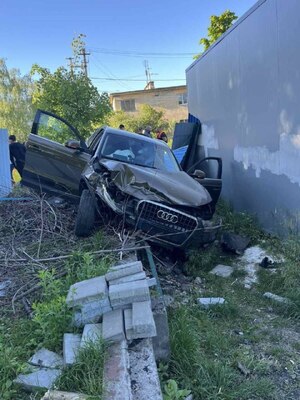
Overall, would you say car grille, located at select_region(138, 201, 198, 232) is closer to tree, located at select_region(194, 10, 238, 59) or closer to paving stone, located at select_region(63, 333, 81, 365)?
paving stone, located at select_region(63, 333, 81, 365)

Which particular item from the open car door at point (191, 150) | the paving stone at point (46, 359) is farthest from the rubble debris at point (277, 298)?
the open car door at point (191, 150)

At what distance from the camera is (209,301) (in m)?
4.30

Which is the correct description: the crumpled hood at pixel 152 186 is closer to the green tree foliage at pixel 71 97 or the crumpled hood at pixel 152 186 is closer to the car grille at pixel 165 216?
the car grille at pixel 165 216

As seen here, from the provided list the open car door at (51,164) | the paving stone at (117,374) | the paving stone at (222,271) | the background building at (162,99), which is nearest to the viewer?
the paving stone at (117,374)

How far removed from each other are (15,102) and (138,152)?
93.5ft

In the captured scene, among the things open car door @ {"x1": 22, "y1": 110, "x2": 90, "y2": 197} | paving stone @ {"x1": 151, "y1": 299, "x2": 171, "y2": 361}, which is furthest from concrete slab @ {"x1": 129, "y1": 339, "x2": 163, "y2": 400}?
open car door @ {"x1": 22, "y1": 110, "x2": 90, "y2": 197}

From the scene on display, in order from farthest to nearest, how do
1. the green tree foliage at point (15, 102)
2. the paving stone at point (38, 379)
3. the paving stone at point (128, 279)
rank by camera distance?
the green tree foliage at point (15, 102) < the paving stone at point (128, 279) < the paving stone at point (38, 379)

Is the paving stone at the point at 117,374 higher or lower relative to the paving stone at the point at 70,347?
lower

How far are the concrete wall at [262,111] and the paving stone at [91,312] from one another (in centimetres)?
383

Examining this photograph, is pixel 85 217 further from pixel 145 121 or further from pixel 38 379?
pixel 145 121

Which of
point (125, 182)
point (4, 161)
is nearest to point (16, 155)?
point (4, 161)

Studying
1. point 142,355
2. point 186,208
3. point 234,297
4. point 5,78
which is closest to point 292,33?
point 186,208

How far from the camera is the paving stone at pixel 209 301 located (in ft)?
13.9

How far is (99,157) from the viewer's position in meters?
6.07
